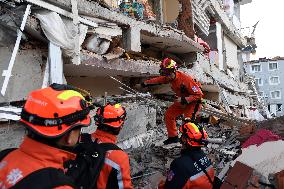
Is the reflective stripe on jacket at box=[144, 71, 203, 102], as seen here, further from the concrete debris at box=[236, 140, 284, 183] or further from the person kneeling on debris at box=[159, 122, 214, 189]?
the person kneeling on debris at box=[159, 122, 214, 189]

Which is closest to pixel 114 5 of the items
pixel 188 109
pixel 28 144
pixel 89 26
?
pixel 89 26

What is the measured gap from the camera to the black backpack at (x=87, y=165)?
2.88 metres

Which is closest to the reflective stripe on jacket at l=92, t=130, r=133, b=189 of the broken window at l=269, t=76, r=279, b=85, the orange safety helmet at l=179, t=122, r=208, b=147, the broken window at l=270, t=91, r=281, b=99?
the orange safety helmet at l=179, t=122, r=208, b=147

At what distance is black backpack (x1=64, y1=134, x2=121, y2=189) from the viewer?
2.88 meters

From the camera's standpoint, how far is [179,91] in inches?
301

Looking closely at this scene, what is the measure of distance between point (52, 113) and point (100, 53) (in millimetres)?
6420

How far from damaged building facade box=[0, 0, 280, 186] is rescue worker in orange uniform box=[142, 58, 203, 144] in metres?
0.76

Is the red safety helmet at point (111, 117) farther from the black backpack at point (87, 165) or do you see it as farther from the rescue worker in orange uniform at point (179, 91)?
the rescue worker in orange uniform at point (179, 91)

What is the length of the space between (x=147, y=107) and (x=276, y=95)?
52943 mm

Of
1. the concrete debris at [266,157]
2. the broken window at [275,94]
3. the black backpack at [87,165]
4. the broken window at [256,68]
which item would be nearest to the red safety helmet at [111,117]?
the black backpack at [87,165]

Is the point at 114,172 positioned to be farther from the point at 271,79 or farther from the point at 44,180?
the point at 271,79

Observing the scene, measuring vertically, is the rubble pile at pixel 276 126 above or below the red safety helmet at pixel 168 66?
below

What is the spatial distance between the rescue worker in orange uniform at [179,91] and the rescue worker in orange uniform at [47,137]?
5.18 metres

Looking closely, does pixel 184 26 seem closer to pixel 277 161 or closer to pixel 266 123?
pixel 266 123
